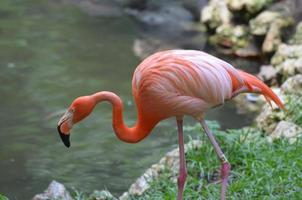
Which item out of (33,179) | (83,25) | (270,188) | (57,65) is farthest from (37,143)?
(83,25)

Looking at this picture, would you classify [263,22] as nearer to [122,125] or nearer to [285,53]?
[285,53]

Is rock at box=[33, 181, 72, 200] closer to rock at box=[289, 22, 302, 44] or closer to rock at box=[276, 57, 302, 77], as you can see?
rock at box=[276, 57, 302, 77]

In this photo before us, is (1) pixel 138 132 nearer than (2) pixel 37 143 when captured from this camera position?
Yes

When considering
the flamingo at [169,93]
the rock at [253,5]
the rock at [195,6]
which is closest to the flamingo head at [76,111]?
the flamingo at [169,93]

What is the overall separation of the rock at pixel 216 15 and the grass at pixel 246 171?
4.99m

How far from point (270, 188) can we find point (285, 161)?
0.46 meters

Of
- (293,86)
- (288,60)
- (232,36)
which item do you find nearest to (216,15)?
(232,36)

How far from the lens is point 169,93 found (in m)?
3.67

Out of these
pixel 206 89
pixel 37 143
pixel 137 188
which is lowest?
pixel 37 143

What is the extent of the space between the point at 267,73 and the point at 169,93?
5.08 m

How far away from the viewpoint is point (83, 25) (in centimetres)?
1202

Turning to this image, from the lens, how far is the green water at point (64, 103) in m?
6.52

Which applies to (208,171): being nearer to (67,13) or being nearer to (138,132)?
(138,132)

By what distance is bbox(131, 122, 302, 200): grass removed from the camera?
4.34 metres
